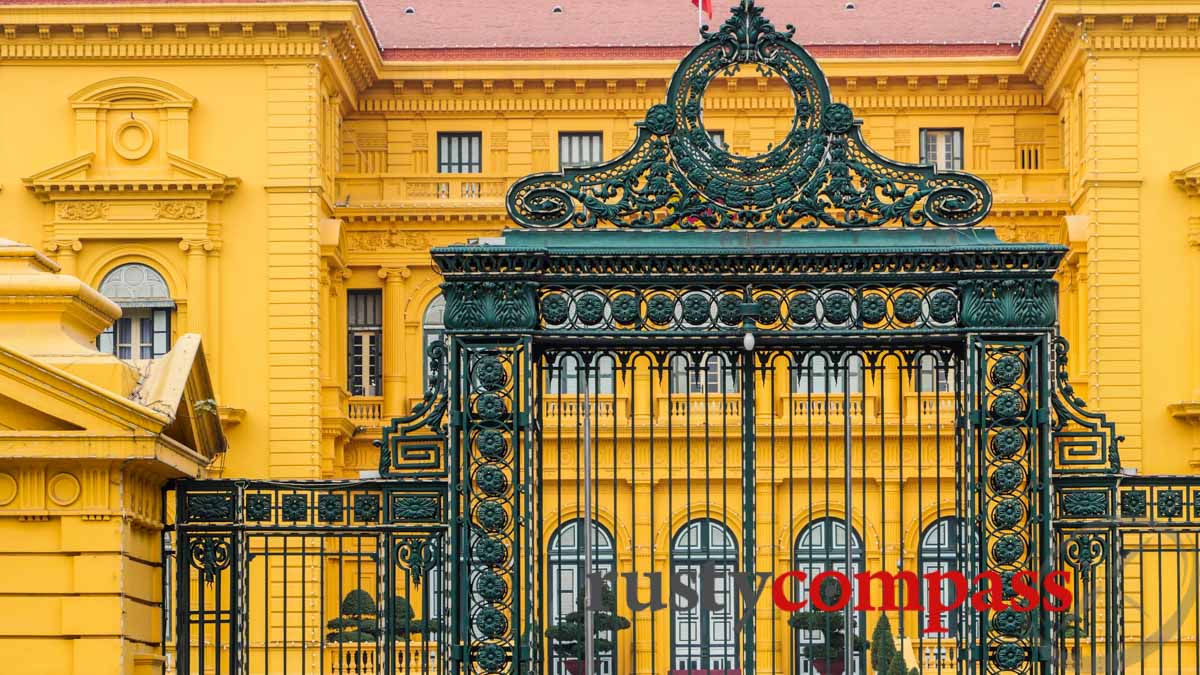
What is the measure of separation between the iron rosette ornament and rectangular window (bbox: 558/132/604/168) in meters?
27.1

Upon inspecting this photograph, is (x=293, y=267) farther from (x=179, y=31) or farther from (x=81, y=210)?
(x=179, y=31)

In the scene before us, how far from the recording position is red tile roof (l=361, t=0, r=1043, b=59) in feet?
137

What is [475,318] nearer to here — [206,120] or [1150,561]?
[1150,561]

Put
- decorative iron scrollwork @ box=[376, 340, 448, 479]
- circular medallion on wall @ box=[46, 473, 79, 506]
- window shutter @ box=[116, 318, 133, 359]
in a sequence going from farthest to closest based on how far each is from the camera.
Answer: window shutter @ box=[116, 318, 133, 359] < decorative iron scrollwork @ box=[376, 340, 448, 479] < circular medallion on wall @ box=[46, 473, 79, 506]

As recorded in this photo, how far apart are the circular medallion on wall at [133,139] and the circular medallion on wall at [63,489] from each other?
24880 millimetres

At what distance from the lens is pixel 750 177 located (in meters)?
14.4

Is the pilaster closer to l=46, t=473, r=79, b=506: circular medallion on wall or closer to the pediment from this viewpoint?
the pediment

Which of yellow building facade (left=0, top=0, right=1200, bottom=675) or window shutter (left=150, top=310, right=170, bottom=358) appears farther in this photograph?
window shutter (left=150, top=310, right=170, bottom=358)

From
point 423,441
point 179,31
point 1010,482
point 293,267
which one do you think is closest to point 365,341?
point 293,267

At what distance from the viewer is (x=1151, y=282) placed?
38.0m

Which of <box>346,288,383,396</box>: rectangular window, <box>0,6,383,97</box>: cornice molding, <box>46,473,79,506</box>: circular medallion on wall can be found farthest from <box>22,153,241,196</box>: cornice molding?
<box>46,473,79,506</box>: circular medallion on wall

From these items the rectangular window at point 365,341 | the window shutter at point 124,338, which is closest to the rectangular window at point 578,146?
the rectangular window at point 365,341

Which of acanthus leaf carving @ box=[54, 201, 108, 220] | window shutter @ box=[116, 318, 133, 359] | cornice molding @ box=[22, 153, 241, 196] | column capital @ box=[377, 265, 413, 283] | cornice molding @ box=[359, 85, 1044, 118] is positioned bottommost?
window shutter @ box=[116, 318, 133, 359]

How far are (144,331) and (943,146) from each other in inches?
528
